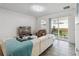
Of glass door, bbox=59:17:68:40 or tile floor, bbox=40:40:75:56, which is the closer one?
tile floor, bbox=40:40:75:56

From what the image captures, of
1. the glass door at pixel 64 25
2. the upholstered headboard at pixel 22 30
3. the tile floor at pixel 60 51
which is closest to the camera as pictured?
the tile floor at pixel 60 51

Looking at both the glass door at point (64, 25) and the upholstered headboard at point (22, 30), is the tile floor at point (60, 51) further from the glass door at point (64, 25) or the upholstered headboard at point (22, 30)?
the upholstered headboard at point (22, 30)

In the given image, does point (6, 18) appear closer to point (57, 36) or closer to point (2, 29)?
point (2, 29)

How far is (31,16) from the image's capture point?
18.8 feet

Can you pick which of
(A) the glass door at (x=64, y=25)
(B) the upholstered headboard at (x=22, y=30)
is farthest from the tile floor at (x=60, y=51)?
(B) the upholstered headboard at (x=22, y=30)

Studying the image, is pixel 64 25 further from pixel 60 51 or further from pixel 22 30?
pixel 22 30

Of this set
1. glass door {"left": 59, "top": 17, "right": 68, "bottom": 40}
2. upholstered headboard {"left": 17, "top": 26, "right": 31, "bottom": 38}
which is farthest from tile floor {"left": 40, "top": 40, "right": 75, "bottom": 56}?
upholstered headboard {"left": 17, "top": 26, "right": 31, "bottom": 38}

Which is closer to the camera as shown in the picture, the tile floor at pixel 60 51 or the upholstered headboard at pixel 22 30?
the tile floor at pixel 60 51

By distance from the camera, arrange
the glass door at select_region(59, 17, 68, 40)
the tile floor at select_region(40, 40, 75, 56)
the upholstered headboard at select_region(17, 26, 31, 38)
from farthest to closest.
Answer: the upholstered headboard at select_region(17, 26, 31, 38) → the glass door at select_region(59, 17, 68, 40) → the tile floor at select_region(40, 40, 75, 56)

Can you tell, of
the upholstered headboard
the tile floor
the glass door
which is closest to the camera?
the tile floor

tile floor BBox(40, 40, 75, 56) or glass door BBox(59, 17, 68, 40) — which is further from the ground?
glass door BBox(59, 17, 68, 40)

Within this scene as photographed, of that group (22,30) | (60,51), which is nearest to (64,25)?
(60,51)

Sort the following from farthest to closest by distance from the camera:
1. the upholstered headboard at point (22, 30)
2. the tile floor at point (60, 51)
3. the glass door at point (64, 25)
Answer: the upholstered headboard at point (22, 30) < the glass door at point (64, 25) < the tile floor at point (60, 51)

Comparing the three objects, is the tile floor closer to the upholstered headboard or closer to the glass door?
the glass door
